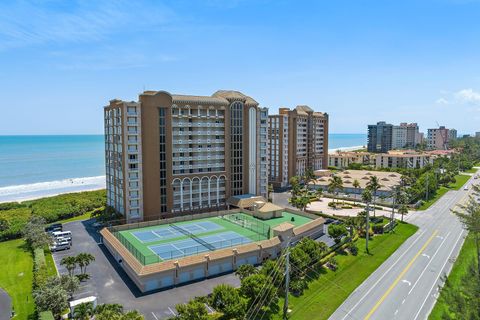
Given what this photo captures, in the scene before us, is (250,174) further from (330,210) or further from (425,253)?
(425,253)

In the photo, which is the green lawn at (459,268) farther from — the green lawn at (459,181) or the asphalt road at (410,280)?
the green lawn at (459,181)

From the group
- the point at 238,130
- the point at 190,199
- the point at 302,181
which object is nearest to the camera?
the point at 190,199

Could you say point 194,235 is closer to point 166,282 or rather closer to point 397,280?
point 166,282

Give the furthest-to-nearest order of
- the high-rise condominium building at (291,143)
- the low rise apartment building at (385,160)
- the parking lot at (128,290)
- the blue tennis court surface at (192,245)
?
the low rise apartment building at (385,160) → the high-rise condominium building at (291,143) → the blue tennis court surface at (192,245) → the parking lot at (128,290)

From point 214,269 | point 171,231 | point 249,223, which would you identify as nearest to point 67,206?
point 171,231

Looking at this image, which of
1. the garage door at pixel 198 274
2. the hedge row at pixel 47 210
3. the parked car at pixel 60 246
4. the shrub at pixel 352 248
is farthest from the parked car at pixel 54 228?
the shrub at pixel 352 248

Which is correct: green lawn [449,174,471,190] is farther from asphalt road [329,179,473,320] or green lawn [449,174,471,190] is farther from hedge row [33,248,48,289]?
hedge row [33,248,48,289]

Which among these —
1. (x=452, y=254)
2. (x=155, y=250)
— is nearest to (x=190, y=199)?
(x=155, y=250)

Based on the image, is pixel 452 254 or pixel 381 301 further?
pixel 452 254
